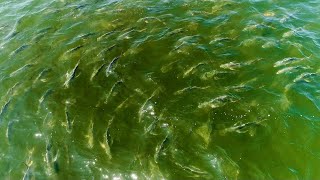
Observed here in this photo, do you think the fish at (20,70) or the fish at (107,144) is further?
the fish at (20,70)

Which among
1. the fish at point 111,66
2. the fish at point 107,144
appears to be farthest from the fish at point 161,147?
the fish at point 111,66

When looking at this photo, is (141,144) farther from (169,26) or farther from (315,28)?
(315,28)

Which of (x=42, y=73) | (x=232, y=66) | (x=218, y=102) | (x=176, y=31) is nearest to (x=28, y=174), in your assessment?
(x=42, y=73)

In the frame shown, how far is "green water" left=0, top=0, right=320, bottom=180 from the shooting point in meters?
12.1

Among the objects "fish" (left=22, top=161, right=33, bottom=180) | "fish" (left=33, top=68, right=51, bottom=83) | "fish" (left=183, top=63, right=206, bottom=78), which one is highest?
"fish" (left=33, top=68, right=51, bottom=83)

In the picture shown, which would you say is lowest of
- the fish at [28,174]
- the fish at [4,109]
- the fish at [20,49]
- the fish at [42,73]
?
the fish at [28,174]

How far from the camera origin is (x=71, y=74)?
16.1 m

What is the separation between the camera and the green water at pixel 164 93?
1208cm

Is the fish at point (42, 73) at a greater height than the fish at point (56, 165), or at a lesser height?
greater

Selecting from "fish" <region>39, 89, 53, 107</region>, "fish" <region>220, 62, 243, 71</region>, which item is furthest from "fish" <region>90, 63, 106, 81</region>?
"fish" <region>220, 62, 243, 71</region>

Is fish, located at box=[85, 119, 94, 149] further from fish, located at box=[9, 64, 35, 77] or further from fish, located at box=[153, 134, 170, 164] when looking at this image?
fish, located at box=[9, 64, 35, 77]

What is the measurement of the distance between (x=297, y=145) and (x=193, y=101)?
485cm

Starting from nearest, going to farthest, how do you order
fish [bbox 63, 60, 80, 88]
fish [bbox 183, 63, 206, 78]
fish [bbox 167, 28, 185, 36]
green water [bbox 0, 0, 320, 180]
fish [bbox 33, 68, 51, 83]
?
green water [bbox 0, 0, 320, 180]
fish [bbox 63, 60, 80, 88]
fish [bbox 183, 63, 206, 78]
fish [bbox 33, 68, 51, 83]
fish [bbox 167, 28, 185, 36]

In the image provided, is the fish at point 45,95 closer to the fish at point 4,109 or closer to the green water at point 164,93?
the green water at point 164,93
